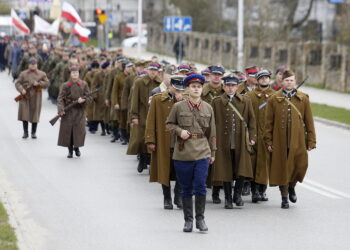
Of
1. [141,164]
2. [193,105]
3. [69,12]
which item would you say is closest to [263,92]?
[193,105]

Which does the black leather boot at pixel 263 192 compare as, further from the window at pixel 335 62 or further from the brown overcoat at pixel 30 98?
the window at pixel 335 62

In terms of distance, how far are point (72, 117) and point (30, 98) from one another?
3686 millimetres

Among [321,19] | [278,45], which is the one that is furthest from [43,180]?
[321,19]

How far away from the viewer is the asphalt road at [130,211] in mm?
12109

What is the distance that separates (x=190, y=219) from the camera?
12.6m

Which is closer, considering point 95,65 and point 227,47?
point 95,65

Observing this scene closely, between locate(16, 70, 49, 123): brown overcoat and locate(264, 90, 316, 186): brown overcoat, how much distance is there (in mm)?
10046

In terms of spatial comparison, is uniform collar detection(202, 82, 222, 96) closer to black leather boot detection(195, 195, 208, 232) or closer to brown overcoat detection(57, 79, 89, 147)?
black leather boot detection(195, 195, 208, 232)

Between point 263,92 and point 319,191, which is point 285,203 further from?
point 319,191

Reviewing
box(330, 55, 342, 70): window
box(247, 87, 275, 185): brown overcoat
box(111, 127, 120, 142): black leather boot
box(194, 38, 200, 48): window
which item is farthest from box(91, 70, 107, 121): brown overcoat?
box(194, 38, 200, 48): window

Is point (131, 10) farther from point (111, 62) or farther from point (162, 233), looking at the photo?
point (162, 233)

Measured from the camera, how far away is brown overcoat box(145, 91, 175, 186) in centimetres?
1441

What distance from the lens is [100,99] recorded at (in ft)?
85.6

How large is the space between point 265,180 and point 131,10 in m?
96.0
